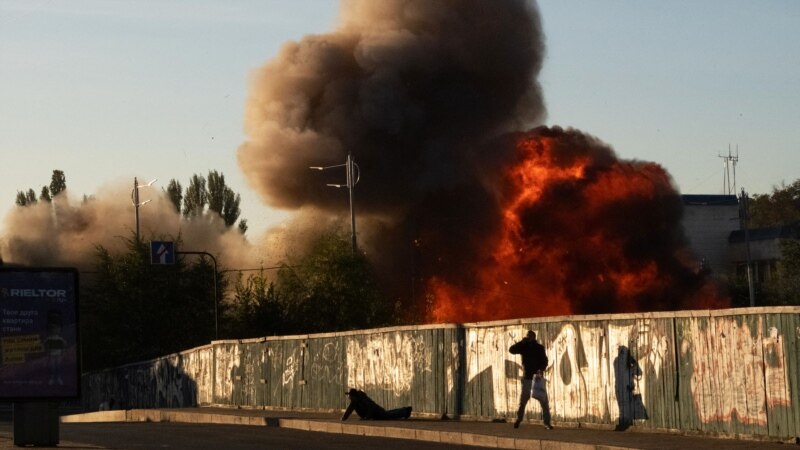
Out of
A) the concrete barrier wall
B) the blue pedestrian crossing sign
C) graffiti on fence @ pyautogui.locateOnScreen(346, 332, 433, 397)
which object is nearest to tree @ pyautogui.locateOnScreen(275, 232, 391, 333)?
the blue pedestrian crossing sign

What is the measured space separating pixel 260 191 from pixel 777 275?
31.1m

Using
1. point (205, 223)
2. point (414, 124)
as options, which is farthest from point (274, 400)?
point (205, 223)

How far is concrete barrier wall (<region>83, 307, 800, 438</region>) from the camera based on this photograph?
709 inches

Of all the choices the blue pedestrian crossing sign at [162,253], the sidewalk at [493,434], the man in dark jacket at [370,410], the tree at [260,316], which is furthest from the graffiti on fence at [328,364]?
the tree at [260,316]

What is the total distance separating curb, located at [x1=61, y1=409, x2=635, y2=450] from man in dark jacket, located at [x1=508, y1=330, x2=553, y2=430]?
4.46 feet

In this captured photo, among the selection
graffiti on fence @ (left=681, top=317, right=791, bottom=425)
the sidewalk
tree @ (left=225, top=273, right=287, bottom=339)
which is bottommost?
the sidewalk

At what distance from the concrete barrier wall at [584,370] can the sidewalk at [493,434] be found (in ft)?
1.27

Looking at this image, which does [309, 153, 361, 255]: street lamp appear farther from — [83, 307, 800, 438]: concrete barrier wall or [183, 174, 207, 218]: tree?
[183, 174, 207, 218]: tree

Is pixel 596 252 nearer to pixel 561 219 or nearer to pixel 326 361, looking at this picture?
pixel 561 219

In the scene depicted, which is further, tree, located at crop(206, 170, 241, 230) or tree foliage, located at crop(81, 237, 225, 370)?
tree, located at crop(206, 170, 241, 230)

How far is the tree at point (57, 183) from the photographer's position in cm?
10075

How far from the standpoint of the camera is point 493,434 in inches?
835

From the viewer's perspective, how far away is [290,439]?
22.4 m

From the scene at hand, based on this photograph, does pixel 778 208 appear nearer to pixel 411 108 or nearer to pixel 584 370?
pixel 411 108
